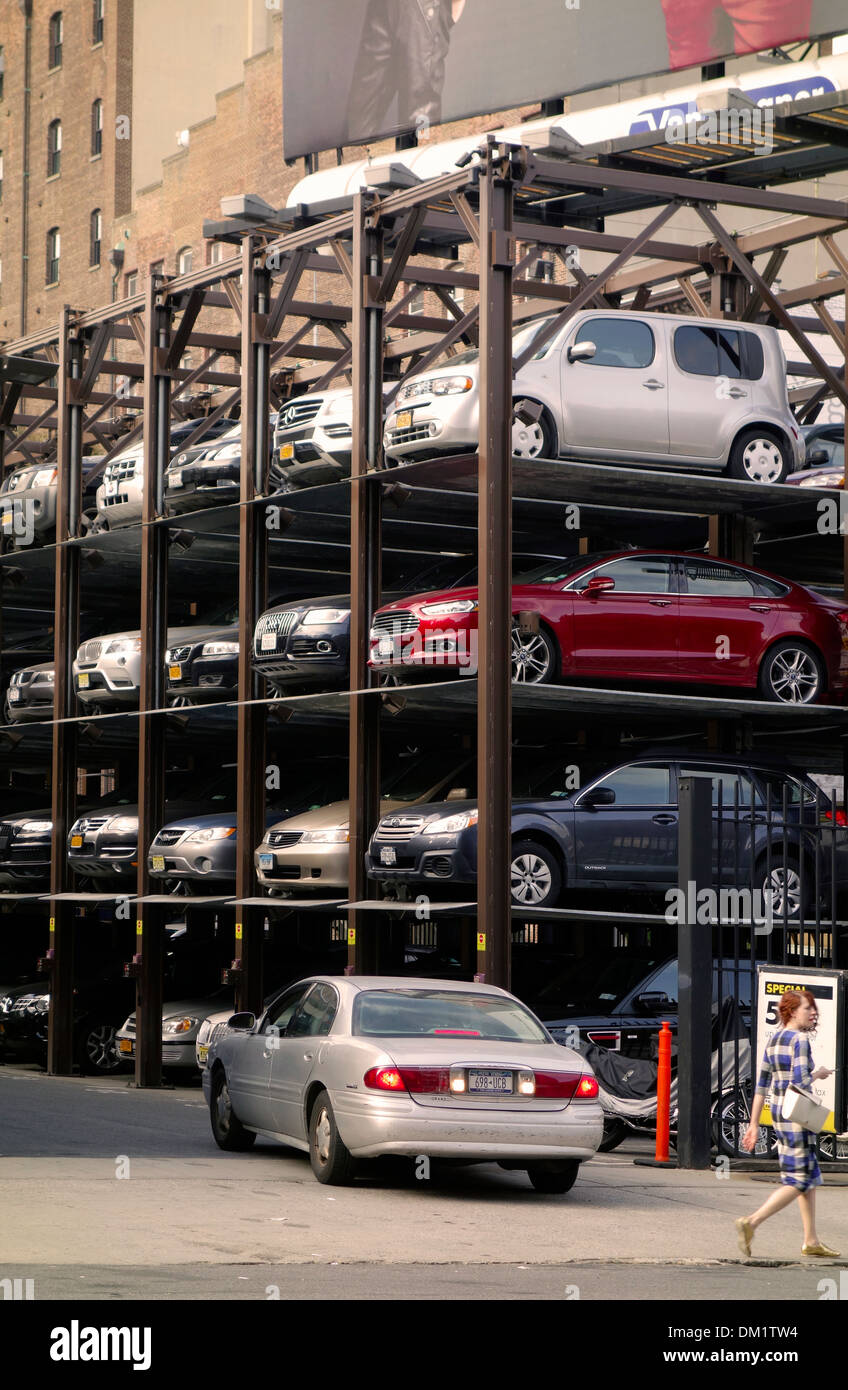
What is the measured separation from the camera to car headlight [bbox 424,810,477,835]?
19.5 m

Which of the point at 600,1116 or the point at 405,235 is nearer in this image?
the point at 600,1116

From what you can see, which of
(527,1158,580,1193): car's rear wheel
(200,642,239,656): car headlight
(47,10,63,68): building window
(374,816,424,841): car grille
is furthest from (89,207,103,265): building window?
(527,1158,580,1193): car's rear wheel

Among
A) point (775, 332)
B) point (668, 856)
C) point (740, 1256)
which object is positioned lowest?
point (740, 1256)

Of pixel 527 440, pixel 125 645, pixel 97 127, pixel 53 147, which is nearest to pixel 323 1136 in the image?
pixel 527 440

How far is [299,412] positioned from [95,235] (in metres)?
42.4

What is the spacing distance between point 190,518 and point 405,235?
15.5 feet

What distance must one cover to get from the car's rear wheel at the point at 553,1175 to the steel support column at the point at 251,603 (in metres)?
9.26

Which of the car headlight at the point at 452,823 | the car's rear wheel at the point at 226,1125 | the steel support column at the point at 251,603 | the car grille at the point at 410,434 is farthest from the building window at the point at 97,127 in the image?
the car's rear wheel at the point at 226,1125

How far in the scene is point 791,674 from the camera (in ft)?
70.7

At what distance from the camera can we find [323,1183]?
42.9 feet

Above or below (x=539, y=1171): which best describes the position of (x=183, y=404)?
above
